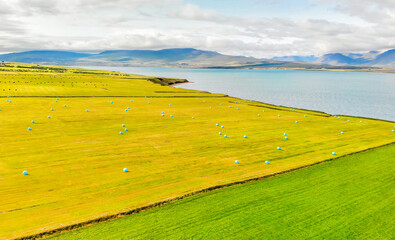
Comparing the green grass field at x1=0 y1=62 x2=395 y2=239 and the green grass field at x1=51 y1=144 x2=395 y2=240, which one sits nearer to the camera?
the green grass field at x1=51 y1=144 x2=395 y2=240

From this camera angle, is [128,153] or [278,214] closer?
[278,214]

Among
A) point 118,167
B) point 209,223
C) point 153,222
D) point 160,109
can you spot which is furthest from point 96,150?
point 160,109

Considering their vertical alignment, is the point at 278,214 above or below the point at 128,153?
below

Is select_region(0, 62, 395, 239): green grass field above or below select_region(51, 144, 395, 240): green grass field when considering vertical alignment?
above
